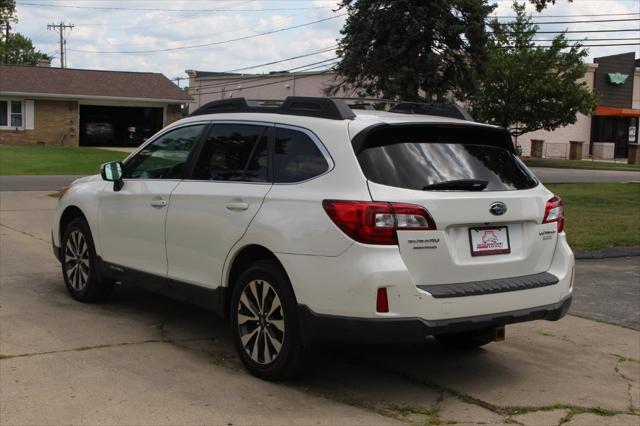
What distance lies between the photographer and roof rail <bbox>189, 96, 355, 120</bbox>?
4996 mm

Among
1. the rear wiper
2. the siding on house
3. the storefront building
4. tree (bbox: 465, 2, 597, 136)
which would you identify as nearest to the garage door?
the siding on house

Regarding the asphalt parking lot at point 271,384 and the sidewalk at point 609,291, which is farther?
the sidewalk at point 609,291

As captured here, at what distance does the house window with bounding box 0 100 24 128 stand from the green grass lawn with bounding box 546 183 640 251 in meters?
32.7

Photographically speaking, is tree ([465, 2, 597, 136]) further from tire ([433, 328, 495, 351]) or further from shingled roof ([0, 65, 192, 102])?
tire ([433, 328, 495, 351])

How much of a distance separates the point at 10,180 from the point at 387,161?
A: 2019cm

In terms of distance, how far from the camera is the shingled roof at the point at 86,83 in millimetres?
44062

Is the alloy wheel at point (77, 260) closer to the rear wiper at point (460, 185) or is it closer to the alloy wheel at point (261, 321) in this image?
the alloy wheel at point (261, 321)

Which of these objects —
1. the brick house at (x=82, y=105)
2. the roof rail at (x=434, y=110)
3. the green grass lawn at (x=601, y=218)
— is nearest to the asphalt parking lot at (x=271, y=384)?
the roof rail at (x=434, y=110)

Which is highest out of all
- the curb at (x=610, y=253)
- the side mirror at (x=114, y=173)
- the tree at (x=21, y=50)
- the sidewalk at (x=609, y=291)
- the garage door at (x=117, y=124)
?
the tree at (x=21, y=50)

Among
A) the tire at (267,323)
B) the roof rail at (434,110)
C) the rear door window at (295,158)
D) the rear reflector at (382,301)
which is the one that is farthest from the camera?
the roof rail at (434,110)

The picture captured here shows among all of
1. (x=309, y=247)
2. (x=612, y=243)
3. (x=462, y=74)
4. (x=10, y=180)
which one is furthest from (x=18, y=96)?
(x=309, y=247)

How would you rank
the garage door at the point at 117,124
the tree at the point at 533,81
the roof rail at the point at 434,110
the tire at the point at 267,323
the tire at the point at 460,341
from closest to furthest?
the tire at the point at 267,323 → the roof rail at the point at 434,110 → the tire at the point at 460,341 → the tree at the point at 533,81 → the garage door at the point at 117,124

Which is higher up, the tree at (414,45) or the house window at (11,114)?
the tree at (414,45)

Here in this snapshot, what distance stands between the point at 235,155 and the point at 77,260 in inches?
98.2
